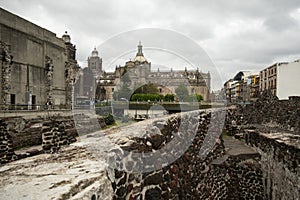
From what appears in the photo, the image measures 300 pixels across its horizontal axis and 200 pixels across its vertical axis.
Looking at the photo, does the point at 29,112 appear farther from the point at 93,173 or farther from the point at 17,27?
the point at 93,173

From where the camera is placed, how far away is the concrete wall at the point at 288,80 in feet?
123

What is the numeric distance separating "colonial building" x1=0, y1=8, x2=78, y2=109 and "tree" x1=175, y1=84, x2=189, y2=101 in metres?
22.1

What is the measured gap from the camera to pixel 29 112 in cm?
1584

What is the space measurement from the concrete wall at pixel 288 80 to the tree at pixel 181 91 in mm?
13933

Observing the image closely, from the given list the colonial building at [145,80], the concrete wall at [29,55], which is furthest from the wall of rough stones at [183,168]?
the colonial building at [145,80]

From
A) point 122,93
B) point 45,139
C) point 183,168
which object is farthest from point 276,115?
point 122,93

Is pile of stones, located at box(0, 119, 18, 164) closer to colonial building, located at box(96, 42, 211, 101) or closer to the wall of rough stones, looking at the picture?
the wall of rough stones

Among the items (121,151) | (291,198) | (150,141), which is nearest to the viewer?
(121,151)

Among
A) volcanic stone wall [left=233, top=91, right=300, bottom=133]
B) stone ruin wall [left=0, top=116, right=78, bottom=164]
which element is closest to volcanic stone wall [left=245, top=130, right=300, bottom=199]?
stone ruin wall [left=0, top=116, right=78, bottom=164]

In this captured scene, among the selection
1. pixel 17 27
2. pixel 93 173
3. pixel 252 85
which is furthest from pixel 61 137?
pixel 252 85

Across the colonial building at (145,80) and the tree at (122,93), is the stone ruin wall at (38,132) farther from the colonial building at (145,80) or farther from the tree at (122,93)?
the colonial building at (145,80)

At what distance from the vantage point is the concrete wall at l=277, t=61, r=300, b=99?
37.4m

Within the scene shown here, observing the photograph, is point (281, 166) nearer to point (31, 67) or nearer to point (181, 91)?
point (31, 67)

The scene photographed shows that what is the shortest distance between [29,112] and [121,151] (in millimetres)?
14202
